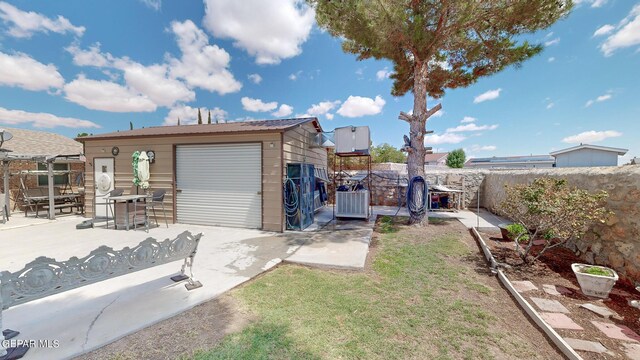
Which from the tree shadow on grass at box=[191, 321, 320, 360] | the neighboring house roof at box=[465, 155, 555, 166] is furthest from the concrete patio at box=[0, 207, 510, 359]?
the neighboring house roof at box=[465, 155, 555, 166]

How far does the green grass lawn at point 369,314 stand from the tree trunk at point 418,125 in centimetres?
347

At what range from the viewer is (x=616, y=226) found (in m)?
3.69

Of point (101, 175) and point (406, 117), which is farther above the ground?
point (406, 117)

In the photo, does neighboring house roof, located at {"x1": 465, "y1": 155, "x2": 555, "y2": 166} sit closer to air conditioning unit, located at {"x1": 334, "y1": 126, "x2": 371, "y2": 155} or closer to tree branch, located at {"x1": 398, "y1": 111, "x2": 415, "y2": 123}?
tree branch, located at {"x1": 398, "y1": 111, "x2": 415, "y2": 123}

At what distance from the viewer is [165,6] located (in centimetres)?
902

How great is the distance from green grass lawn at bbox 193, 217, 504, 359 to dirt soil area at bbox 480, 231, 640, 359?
0.78 meters

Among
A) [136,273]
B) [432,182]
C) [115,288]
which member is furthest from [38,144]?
[432,182]

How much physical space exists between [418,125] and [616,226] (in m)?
4.61

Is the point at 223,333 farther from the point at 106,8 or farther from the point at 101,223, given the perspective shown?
the point at 106,8

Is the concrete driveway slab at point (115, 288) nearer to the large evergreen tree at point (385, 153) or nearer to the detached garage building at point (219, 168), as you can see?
the detached garage building at point (219, 168)

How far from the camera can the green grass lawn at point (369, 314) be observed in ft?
7.09

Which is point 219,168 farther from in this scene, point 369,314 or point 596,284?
point 596,284

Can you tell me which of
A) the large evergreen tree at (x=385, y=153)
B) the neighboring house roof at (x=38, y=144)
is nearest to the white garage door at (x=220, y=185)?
the neighboring house roof at (x=38, y=144)

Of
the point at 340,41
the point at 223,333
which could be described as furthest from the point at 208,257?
the point at 340,41
